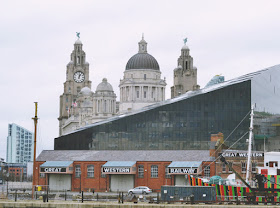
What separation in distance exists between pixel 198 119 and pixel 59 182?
75.3ft

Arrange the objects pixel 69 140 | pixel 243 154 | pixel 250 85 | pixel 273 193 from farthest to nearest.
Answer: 1. pixel 69 140
2. pixel 250 85
3. pixel 243 154
4. pixel 273 193

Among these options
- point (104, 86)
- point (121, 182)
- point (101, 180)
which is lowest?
point (121, 182)

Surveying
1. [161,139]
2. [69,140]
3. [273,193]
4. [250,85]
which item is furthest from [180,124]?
[273,193]

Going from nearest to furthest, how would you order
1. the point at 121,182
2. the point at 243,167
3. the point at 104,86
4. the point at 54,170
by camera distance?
the point at 243,167, the point at 121,182, the point at 54,170, the point at 104,86

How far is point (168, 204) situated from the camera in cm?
6069

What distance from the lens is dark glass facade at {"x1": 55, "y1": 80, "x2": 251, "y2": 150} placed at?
99438mm

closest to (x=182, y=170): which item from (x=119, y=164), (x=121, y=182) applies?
(x=119, y=164)

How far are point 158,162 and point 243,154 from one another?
12.9 metres

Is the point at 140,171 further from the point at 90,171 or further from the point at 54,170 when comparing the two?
the point at 54,170

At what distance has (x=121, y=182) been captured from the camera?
98.2 m

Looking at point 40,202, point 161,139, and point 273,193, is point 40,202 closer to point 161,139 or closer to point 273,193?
point 273,193

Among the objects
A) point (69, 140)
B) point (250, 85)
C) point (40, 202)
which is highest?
point (250, 85)

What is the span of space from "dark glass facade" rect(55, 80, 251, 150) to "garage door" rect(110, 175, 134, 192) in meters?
6.29

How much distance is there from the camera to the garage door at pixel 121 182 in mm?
97688
